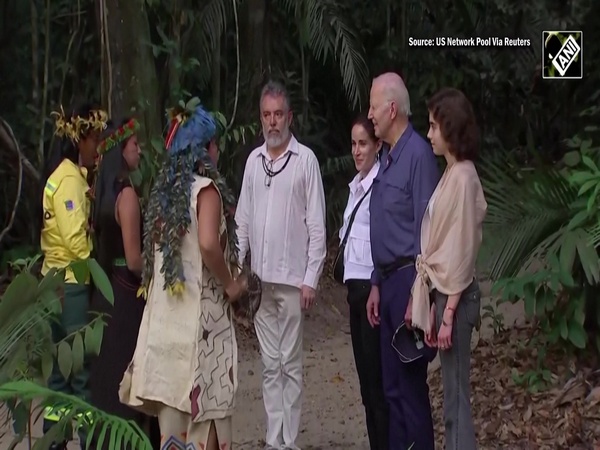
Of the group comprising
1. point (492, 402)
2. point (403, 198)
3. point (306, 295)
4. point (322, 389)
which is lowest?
point (322, 389)

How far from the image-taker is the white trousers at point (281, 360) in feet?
18.8

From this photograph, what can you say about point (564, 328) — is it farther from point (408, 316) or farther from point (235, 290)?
point (235, 290)

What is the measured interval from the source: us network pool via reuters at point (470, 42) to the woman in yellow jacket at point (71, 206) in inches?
284

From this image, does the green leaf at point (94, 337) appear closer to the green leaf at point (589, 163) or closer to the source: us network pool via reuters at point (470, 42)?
the green leaf at point (589, 163)

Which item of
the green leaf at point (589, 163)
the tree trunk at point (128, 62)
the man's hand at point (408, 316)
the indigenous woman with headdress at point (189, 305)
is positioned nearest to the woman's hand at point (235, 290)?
the indigenous woman with headdress at point (189, 305)

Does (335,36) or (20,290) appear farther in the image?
(335,36)

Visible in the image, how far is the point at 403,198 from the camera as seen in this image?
5.04 m

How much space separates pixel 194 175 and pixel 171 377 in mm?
874

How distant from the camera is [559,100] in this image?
41.0ft

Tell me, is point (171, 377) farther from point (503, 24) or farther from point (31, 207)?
point (503, 24)

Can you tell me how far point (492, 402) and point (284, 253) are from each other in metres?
1.73

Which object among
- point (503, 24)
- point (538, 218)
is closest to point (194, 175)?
point (538, 218)

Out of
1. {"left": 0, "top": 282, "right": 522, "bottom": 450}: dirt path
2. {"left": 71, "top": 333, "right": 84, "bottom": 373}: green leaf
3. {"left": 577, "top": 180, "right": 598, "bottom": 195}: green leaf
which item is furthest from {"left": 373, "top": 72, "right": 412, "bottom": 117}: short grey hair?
{"left": 71, "top": 333, "right": 84, "bottom": 373}: green leaf

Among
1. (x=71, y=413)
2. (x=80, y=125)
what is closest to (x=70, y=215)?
(x=80, y=125)
